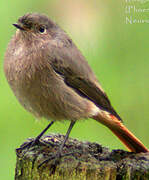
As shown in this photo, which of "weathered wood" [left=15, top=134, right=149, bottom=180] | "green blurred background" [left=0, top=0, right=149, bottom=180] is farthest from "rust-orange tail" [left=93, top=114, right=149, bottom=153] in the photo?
"green blurred background" [left=0, top=0, right=149, bottom=180]

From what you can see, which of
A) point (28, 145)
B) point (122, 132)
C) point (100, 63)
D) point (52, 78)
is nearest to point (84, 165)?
point (28, 145)

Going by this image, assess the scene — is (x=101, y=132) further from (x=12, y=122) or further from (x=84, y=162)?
(x=84, y=162)

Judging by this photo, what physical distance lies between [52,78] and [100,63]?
9.61 feet

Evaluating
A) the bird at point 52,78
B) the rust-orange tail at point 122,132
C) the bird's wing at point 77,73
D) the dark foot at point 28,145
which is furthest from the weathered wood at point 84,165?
the bird's wing at point 77,73

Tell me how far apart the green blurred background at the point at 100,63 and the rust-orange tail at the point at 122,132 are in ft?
3.11

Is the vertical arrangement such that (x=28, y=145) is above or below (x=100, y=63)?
below

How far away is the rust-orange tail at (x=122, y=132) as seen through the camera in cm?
525

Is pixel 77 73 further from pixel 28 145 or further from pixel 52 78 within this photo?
pixel 28 145

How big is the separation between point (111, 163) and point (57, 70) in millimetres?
1497

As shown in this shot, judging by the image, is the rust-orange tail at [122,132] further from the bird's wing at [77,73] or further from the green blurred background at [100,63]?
Result: the green blurred background at [100,63]

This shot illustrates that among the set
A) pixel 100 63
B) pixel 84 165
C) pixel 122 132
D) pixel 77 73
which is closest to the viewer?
Result: pixel 84 165

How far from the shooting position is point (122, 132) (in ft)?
18.3

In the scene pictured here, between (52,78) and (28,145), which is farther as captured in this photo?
(52,78)

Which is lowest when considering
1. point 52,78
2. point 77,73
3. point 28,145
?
point 28,145
